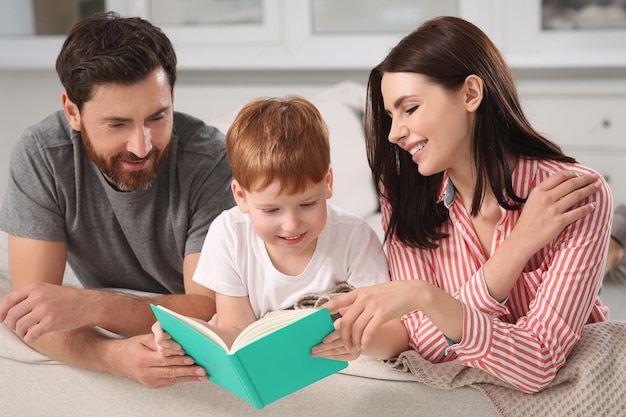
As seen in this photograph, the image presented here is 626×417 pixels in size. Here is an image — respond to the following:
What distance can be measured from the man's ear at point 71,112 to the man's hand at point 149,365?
50 cm

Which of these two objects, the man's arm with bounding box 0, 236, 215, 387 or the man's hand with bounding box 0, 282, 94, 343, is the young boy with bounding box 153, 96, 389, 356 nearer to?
the man's arm with bounding box 0, 236, 215, 387

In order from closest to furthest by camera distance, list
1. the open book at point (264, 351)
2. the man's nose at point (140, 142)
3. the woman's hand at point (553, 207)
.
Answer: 1. the open book at point (264, 351)
2. the woman's hand at point (553, 207)
3. the man's nose at point (140, 142)

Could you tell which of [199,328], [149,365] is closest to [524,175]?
[199,328]

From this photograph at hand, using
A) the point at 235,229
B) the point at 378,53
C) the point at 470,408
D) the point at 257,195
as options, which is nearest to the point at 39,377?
the point at 235,229

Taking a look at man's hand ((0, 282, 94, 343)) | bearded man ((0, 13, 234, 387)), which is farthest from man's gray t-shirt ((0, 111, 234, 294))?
man's hand ((0, 282, 94, 343))

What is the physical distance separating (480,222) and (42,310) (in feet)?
2.61

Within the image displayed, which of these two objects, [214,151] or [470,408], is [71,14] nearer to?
[214,151]

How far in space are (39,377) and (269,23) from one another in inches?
88.1

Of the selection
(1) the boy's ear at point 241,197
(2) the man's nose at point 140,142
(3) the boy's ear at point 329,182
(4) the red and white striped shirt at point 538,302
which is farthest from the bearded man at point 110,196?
(4) the red and white striped shirt at point 538,302

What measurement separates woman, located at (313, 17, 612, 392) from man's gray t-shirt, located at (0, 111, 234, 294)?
46cm

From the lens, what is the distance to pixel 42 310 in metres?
1.62

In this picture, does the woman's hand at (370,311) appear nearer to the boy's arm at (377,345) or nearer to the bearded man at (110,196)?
the boy's arm at (377,345)

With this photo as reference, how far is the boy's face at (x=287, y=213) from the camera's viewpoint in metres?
1.53

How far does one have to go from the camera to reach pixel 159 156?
1851mm
